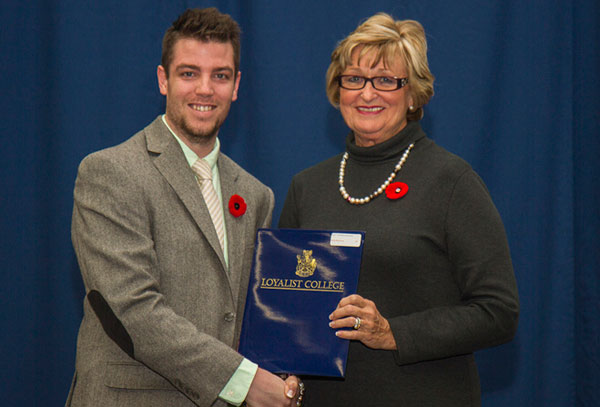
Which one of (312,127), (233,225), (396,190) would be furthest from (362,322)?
(312,127)

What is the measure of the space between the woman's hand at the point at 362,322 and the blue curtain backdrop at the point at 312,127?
66.4 inches

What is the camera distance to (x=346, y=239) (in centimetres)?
196

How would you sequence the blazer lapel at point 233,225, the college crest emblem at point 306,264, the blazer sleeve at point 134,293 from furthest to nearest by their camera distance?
the blazer lapel at point 233,225 → the college crest emblem at point 306,264 → the blazer sleeve at point 134,293

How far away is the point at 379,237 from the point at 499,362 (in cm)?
187

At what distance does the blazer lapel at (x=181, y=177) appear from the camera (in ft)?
6.57

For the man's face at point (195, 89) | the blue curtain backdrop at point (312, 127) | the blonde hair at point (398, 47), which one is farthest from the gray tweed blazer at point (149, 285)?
the blue curtain backdrop at point (312, 127)

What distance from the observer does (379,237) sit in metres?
2.02

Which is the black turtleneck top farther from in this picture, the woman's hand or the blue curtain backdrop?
the blue curtain backdrop

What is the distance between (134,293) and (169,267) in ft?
A: 0.48

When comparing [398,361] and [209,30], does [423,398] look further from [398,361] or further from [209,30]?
[209,30]

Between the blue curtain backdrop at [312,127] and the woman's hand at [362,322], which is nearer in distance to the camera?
the woman's hand at [362,322]

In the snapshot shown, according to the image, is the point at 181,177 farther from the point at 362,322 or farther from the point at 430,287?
the point at 430,287

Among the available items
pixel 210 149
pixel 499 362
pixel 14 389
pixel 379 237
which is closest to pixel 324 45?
pixel 210 149

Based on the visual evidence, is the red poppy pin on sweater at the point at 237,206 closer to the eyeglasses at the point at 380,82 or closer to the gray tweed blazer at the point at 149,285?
the gray tweed blazer at the point at 149,285
